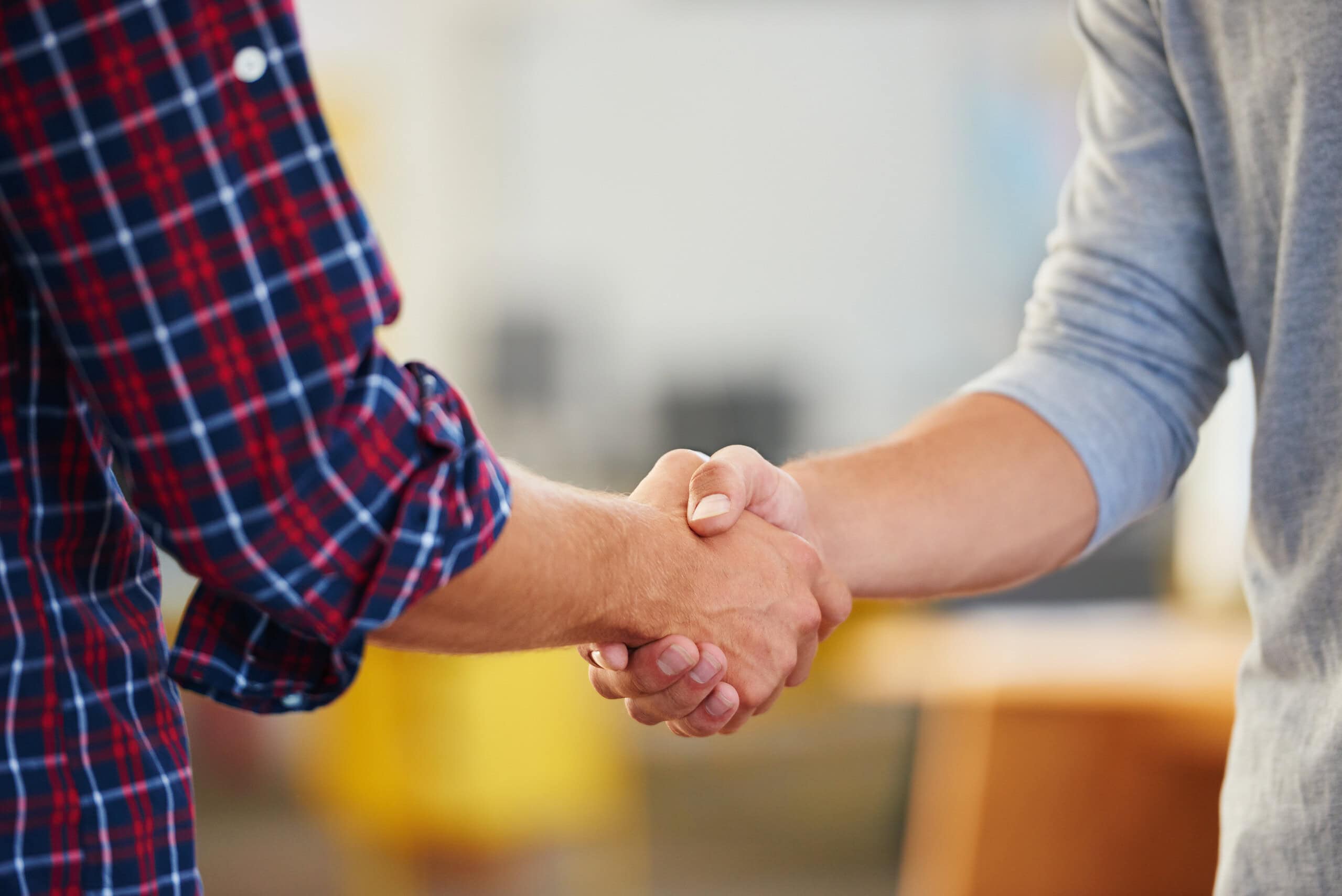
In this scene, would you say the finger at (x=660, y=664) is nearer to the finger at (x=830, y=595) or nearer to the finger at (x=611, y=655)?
the finger at (x=611, y=655)

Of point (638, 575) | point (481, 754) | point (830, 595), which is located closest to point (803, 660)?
point (830, 595)

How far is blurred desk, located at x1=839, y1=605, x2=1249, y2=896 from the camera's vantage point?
239 cm

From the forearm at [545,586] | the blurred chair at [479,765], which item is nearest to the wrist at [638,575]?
the forearm at [545,586]

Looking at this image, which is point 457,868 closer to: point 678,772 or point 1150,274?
point 678,772

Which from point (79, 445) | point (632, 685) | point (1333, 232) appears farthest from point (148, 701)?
point (1333, 232)

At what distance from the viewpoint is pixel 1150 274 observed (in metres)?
1.25

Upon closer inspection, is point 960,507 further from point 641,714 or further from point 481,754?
point 481,754

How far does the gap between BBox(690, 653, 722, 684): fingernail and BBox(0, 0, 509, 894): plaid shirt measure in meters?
0.40

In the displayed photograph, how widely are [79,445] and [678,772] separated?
4.49 metres

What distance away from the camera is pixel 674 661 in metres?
1.15

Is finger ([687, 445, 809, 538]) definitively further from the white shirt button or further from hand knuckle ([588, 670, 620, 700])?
the white shirt button

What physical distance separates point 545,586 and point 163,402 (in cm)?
29

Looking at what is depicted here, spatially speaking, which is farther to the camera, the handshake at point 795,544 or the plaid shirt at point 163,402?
the handshake at point 795,544

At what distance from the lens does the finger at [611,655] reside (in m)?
1.14
